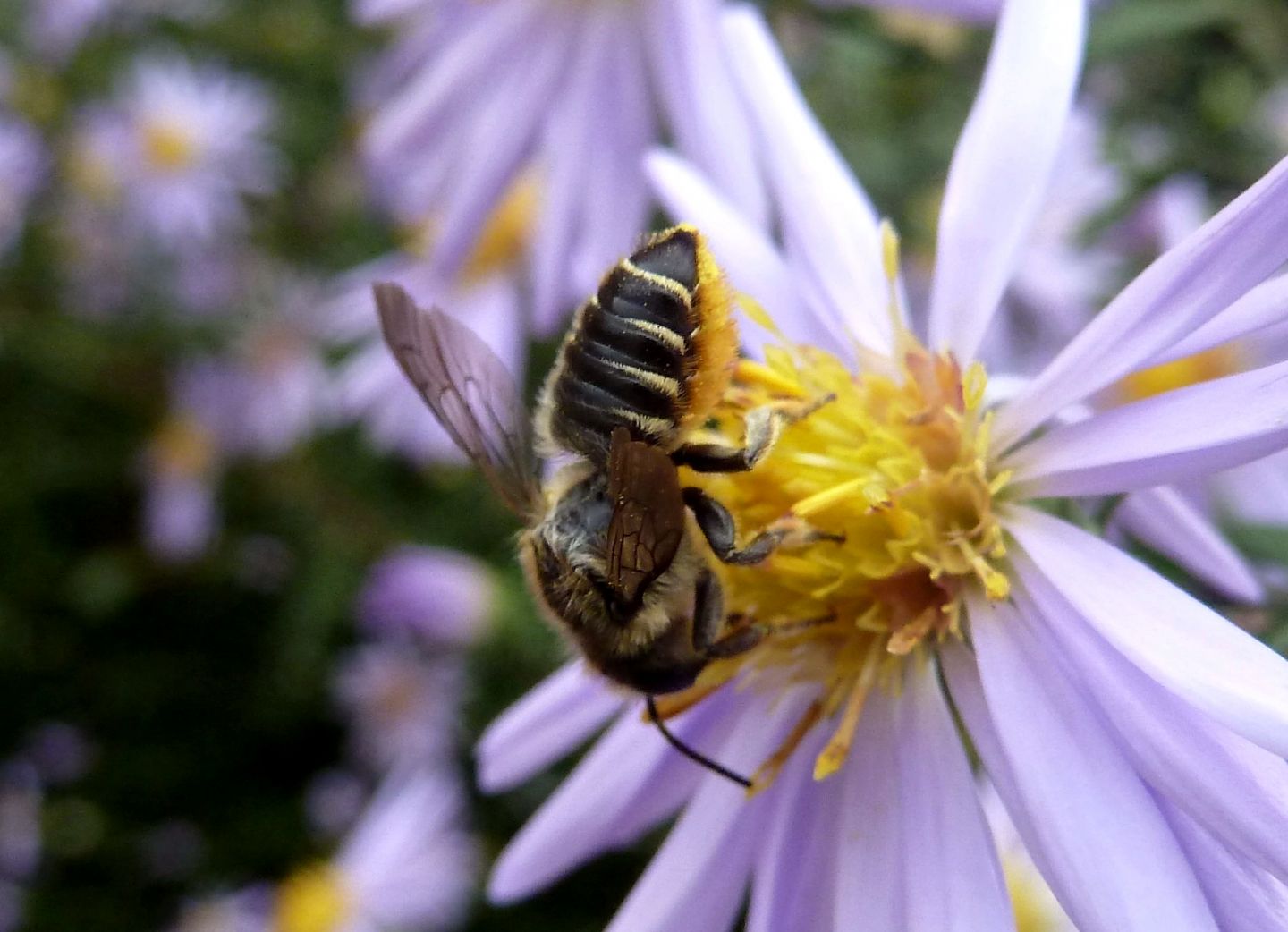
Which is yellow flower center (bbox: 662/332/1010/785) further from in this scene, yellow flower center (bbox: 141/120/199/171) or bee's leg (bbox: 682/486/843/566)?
yellow flower center (bbox: 141/120/199/171)

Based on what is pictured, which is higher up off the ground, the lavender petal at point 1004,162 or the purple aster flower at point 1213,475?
the lavender petal at point 1004,162

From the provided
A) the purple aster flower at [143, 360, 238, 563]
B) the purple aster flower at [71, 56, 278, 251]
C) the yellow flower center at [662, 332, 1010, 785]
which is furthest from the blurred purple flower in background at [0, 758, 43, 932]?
the yellow flower center at [662, 332, 1010, 785]

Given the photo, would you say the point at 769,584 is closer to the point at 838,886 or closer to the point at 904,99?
the point at 838,886

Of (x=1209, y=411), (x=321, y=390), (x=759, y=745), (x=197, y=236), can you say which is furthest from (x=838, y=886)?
(x=197, y=236)

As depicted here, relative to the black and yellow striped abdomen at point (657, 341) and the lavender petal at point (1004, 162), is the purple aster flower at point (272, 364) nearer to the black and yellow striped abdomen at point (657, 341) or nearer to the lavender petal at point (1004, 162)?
the black and yellow striped abdomen at point (657, 341)

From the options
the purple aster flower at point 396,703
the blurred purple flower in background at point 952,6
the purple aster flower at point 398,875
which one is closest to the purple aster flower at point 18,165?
the purple aster flower at point 396,703

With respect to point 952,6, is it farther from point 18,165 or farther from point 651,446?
point 18,165

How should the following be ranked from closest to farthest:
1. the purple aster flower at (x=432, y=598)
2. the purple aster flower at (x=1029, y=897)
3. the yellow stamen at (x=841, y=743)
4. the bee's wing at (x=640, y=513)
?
the bee's wing at (x=640, y=513), the yellow stamen at (x=841, y=743), the purple aster flower at (x=1029, y=897), the purple aster flower at (x=432, y=598)

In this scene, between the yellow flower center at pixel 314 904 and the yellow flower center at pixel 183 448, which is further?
the yellow flower center at pixel 183 448
